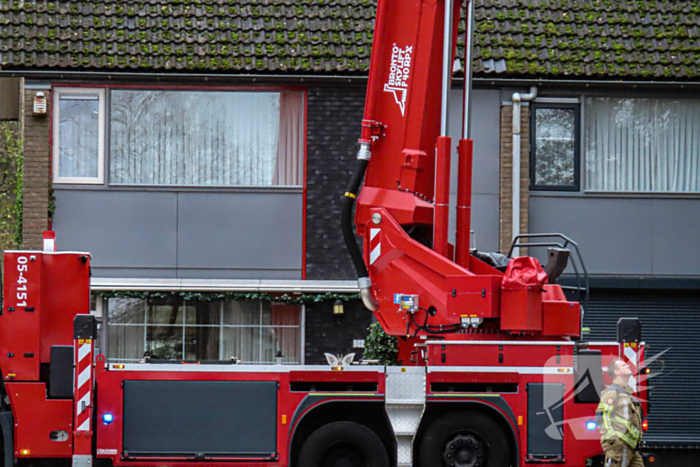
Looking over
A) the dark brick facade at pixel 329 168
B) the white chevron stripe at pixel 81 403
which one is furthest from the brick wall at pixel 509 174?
the white chevron stripe at pixel 81 403

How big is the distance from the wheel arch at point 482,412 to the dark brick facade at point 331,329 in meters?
5.17

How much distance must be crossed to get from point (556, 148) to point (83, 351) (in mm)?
8963

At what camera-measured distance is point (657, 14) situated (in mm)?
16141

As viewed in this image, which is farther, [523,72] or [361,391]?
[523,72]

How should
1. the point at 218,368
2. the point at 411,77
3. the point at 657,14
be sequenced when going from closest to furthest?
the point at 218,368
the point at 411,77
the point at 657,14

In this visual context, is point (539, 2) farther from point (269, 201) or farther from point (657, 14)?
A: point (269, 201)

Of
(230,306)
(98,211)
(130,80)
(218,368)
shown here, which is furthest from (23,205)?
(218,368)

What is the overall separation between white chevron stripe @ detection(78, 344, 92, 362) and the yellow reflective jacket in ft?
16.3

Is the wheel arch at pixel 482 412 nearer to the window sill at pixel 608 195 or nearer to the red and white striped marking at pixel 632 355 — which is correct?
the red and white striped marking at pixel 632 355

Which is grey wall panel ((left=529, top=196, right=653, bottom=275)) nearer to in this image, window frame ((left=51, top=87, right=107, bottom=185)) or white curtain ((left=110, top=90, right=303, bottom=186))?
white curtain ((left=110, top=90, right=303, bottom=186))

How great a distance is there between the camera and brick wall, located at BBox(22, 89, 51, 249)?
15.0 meters

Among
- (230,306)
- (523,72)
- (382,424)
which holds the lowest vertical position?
(382,424)

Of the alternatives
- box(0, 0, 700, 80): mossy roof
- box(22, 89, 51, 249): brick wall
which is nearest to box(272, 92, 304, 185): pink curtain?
box(0, 0, 700, 80): mossy roof

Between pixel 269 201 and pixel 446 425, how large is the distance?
249 inches
